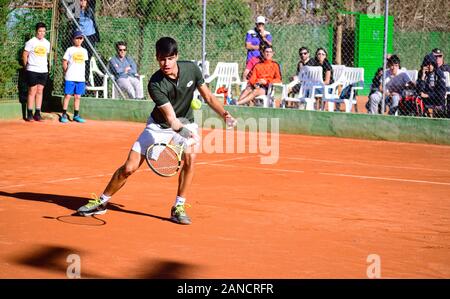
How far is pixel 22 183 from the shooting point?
955 cm

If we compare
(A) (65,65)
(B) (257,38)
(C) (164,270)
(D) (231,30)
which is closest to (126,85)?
(A) (65,65)

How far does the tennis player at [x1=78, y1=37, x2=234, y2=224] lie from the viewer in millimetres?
7355

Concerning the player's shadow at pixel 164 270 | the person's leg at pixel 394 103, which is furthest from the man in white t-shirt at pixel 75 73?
the player's shadow at pixel 164 270

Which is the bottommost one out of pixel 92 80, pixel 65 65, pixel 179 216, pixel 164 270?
pixel 164 270

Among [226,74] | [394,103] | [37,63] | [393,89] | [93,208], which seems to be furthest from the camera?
[226,74]

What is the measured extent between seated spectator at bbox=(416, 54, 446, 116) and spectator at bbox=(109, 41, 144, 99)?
604 centimetres

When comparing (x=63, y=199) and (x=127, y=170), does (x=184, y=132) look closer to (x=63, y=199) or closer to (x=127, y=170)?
(x=127, y=170)

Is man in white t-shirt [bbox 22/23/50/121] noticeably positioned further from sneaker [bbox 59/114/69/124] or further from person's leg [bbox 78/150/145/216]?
person's leg [bbox 78/150/145/216]

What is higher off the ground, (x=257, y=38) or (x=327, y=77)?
(x=257, y=38)

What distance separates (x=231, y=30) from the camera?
2148 cm

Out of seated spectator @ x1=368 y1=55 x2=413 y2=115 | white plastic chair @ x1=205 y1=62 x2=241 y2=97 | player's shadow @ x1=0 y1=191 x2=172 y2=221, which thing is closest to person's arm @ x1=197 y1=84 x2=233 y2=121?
player's shadow @ x1=0 y1=191 x2=172 y2=221

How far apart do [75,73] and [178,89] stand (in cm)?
993

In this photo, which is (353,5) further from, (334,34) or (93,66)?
(93,66)

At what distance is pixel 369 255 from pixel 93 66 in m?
12.6
